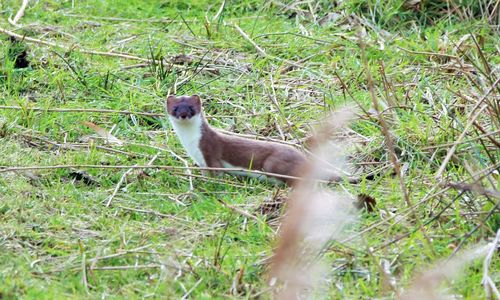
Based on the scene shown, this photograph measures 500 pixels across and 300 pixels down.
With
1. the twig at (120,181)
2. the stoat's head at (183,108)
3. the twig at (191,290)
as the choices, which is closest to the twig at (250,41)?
the stoat's head at (183,108)

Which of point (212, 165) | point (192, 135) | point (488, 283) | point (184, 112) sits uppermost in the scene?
point (488, 283)

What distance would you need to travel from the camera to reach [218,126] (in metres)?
6.33

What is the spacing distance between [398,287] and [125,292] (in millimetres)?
1050

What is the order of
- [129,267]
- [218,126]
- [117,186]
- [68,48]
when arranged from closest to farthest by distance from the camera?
[129,267]
[117,186]
[218,126]
[68,48]

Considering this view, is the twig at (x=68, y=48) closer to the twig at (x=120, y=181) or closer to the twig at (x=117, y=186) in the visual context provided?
the twig at (x=120, y=181)

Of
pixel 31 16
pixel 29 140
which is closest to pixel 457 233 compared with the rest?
pixel 29 140

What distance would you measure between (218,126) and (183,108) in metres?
0.70

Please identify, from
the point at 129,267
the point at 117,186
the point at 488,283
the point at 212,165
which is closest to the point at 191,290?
the point at 129,267

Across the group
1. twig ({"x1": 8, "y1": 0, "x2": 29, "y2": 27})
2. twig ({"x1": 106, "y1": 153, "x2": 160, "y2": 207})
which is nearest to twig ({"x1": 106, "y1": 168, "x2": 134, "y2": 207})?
twig ({"x1": 106, "y1": 153, "x2": 160, "y2": 207})

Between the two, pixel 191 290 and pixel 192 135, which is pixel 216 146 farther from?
pixel 191 290

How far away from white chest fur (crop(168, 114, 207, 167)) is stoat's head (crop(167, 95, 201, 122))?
0.02 m

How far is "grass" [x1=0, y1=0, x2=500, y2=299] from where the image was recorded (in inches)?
167

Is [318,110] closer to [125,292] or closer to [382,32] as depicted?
[382,32]

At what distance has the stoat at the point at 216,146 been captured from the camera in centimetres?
546
